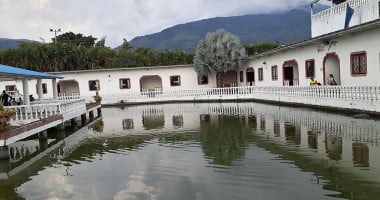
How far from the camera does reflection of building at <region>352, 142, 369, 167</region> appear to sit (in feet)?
23.9

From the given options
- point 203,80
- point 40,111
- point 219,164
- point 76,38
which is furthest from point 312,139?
point 76,38

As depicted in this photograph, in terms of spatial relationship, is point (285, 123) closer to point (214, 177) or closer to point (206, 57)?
point (214, 177)

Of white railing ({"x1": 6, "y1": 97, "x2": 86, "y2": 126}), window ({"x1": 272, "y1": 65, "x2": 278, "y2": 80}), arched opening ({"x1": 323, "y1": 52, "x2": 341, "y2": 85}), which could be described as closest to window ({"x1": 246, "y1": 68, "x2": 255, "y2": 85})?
window ({"x1": 272, "y1": 65, "x2": 278, "y2": 80})

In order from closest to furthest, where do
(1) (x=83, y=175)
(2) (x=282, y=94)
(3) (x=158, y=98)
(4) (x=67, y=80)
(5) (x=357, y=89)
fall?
(1) (x=83, y=175), (5) (x=357, y=89), (2) (x=282, y=94), (3) (x=158, y=98), (4) (x=67, y=80)

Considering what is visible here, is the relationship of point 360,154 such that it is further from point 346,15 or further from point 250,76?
point 250,76

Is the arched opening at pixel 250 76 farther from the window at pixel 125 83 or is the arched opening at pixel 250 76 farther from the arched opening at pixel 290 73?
the window at pixel 125 83

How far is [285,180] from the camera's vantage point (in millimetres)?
6500

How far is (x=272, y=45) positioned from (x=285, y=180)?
1310 inches

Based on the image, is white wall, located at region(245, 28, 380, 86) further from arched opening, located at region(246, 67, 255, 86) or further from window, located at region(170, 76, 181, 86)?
window, located at region(170, 76, 181, 86)

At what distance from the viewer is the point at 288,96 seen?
21297mm

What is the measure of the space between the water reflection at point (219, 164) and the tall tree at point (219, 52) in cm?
1709

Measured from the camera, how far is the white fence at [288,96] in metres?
14.1

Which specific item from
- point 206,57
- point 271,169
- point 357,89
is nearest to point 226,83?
point 206,57

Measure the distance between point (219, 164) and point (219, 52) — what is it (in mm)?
22519
